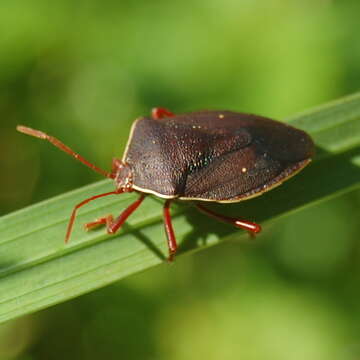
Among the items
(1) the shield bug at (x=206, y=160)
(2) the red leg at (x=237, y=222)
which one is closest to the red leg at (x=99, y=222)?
(1) the shield bug at (x=206, y=160)

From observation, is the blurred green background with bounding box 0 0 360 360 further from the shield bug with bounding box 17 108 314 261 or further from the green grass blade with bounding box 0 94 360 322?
the shield bug with bounding box 17 108 314 261

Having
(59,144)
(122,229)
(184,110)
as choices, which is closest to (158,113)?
(184,110)

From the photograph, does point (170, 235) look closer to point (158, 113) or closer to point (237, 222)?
point (237, 222)

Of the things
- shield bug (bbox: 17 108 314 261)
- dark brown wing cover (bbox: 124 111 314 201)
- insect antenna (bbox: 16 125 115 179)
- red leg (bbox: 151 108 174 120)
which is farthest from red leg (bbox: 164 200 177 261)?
red leg (bbox: 151 108 174 120)

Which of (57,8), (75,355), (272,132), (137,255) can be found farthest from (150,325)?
(57,8)

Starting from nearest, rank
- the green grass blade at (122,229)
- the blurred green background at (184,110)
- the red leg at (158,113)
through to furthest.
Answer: the green grass blade at (122,229), the red leg at (158,113), the blurred green background at (184,110)

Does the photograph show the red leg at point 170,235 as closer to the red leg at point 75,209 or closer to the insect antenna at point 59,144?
the red leg at point 75,209

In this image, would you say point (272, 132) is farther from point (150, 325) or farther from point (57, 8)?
point (57, 8)
